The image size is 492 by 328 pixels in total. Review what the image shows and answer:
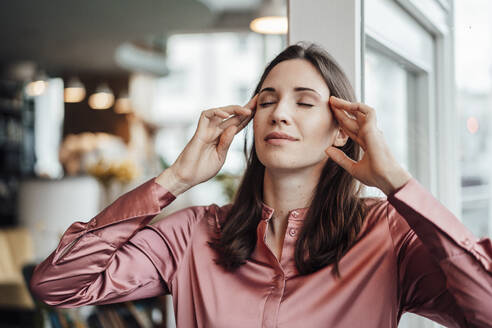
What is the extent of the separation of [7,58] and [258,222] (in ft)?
26.0

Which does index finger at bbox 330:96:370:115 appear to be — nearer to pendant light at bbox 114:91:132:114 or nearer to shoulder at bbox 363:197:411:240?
shoulder at bbox 363:197:411:240

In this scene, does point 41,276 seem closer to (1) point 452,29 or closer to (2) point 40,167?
(1) point 452,29

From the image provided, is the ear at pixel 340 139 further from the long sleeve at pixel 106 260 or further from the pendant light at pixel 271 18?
the pendant light at pixel 271 18

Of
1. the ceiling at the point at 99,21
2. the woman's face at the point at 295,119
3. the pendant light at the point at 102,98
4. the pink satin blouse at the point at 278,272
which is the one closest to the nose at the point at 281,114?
the woman's face at the point at 295,119

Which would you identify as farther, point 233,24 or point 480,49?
point 233,24

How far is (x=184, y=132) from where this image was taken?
9.55 meters

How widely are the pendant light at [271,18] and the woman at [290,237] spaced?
5.53ft

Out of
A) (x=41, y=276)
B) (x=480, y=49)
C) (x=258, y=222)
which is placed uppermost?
(x=480, y=49)

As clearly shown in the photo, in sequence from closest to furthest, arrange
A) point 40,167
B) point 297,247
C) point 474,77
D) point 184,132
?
1. point 297,247
2. point 474,77
3. point 40,167
4. point 184,132

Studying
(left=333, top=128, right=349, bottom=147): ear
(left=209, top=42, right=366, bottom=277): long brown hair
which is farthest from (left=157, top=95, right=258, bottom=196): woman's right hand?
(left=333, top=128, right=349, bottom=147): ear

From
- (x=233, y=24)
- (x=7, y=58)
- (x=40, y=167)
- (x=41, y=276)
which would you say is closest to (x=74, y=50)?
(x=7, y=58)

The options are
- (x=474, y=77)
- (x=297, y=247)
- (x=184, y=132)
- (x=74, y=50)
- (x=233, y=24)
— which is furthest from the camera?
(x=184, y=132)

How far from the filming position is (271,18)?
115 inches

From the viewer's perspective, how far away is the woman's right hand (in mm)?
1245
